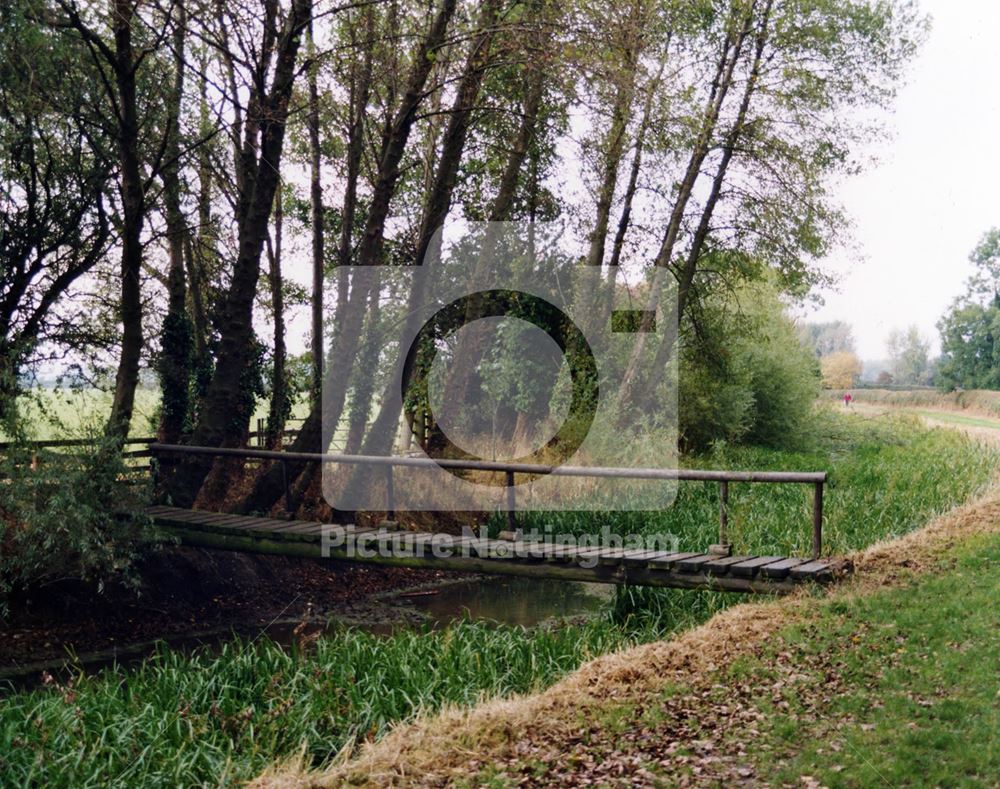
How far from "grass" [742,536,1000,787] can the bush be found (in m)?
5.23

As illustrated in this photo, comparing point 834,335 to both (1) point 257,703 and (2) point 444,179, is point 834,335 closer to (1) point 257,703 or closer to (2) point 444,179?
(2) point 444,179

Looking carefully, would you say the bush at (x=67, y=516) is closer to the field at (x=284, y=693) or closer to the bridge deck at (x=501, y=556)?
the bridge deck at (x=501, y=556)

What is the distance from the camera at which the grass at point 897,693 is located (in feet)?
13.2

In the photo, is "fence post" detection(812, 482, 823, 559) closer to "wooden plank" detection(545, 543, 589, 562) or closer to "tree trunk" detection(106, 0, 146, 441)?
"wooden plank" detection(545, 543, 589, 562)

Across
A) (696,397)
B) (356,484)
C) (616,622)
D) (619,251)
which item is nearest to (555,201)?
(619,251)

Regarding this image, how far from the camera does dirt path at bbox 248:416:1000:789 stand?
412 centimetres

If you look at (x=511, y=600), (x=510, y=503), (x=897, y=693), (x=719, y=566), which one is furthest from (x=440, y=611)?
(x=897, y=693)

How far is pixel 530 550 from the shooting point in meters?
7.30

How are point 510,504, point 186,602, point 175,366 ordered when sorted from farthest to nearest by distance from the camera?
point 175,366 < point 186,602 < point 510,504

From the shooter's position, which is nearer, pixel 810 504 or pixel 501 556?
pixel 501 556

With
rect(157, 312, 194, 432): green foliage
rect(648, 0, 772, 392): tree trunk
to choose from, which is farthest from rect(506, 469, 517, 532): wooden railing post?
rect(648, 0, 772, 392): tree trunk

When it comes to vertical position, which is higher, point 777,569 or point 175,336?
point 175,336

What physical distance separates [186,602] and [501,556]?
3648 millimetres

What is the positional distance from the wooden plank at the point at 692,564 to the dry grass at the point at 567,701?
14.7 inches
